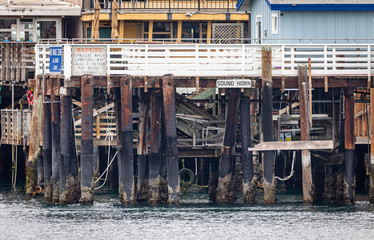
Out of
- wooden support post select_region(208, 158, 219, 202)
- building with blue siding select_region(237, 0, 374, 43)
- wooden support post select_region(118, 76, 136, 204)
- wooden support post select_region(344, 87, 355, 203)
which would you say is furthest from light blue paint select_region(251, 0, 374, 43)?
wooden support post select_region(118, 76, 136, 204)

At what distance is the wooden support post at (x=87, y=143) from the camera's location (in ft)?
157

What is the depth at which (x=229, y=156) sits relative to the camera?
165 feet

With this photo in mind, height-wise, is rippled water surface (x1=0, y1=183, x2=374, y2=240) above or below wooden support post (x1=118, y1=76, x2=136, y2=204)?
below

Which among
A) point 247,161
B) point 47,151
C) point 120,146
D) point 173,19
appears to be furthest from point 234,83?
point 173,19

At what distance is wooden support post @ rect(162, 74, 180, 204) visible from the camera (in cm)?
4791

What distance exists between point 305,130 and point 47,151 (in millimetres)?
10872

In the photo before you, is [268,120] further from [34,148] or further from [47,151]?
[34,148]

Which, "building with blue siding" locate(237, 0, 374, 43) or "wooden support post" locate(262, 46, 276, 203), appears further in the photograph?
"building with blue siding" locate(237, 0, 374, 43)

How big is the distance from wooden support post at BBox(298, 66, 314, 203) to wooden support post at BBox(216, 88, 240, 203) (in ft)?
9.10

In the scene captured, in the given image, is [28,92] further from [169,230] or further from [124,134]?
[169,230]

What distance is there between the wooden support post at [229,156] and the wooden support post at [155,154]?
8.12 feet

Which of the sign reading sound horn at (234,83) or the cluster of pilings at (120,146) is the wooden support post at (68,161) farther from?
the sign reading sound horn at (234,83)

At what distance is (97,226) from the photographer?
150 ft

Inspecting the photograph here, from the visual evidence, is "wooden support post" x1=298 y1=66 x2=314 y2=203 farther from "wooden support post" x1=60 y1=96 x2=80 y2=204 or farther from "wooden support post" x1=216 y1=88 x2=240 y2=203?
"wooden support post" x1=60 y1=96 x2=80 y2=204
